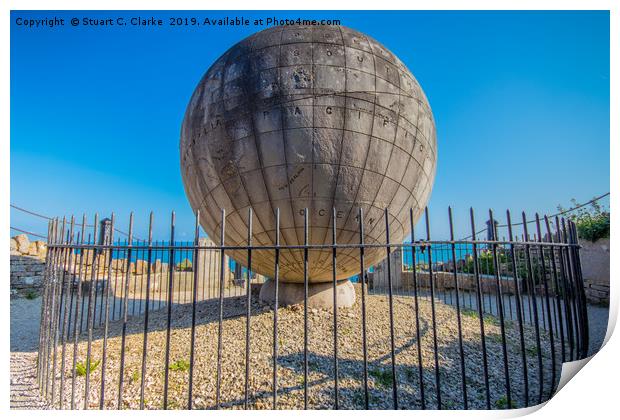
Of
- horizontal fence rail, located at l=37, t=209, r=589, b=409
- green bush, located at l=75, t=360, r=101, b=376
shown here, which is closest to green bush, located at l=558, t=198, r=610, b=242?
horizontal fence rail, located at l=37, t=209, r=589, b=409

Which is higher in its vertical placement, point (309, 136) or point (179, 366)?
point (309, 136)

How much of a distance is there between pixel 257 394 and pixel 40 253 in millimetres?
14199

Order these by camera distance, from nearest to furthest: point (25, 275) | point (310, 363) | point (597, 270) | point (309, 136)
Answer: point (310, 363)
point (309, 136)
point (597, 270)
point (25, 275)

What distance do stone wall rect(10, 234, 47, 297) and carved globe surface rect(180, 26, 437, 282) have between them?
10911 millimetres

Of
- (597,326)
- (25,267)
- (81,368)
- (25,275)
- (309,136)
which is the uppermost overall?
(309,136)

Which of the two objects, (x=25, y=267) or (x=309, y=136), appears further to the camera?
(x=25, y=267)

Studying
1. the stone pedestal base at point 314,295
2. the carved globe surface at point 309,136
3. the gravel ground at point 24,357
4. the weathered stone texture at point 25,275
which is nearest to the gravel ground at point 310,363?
the stone pedestal base at point 314,295

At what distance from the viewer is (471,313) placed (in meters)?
7.52

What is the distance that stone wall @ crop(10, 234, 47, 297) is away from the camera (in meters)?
12.2

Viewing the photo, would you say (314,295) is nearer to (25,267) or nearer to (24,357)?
(24,357)

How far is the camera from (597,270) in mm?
10117

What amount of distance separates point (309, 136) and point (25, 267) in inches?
537

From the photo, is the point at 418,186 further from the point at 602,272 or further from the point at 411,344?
the point at 602,272

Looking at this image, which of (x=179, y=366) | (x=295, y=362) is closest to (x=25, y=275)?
(x=179, y=366)
